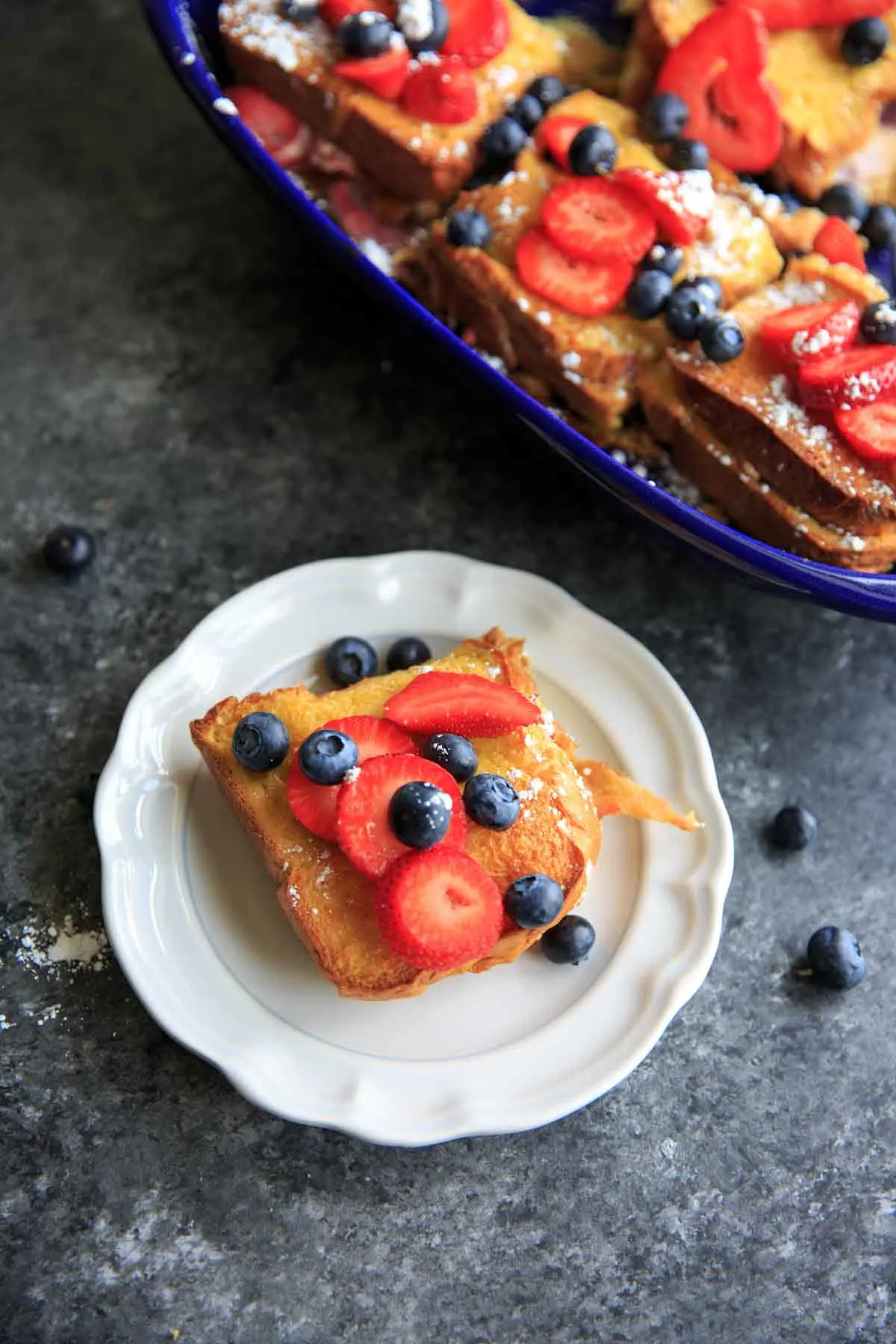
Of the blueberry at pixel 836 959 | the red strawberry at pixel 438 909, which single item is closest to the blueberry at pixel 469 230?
the red strawberry at pixel 438 909

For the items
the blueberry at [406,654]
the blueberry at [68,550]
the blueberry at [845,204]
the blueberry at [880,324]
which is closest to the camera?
the blueberry at [880,324]

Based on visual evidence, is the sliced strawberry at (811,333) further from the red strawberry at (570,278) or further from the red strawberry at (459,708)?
the red strawberry at (459,708)

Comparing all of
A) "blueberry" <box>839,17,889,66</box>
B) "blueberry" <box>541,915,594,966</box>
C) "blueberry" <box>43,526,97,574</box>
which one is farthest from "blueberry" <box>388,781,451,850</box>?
"blueberry" <box>839,17,889,66</box>

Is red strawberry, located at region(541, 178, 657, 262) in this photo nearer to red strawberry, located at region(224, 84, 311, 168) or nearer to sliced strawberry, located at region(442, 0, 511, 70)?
sliced strawberry, located at region(442, 0, 511, 70)

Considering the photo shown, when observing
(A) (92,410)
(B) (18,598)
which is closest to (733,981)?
(B) (18,598)

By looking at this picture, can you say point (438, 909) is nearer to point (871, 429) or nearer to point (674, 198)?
point (871, 429)

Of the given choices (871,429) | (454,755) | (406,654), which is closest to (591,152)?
(871,429)

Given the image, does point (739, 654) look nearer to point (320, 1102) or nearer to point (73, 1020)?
point (320, 1102)
